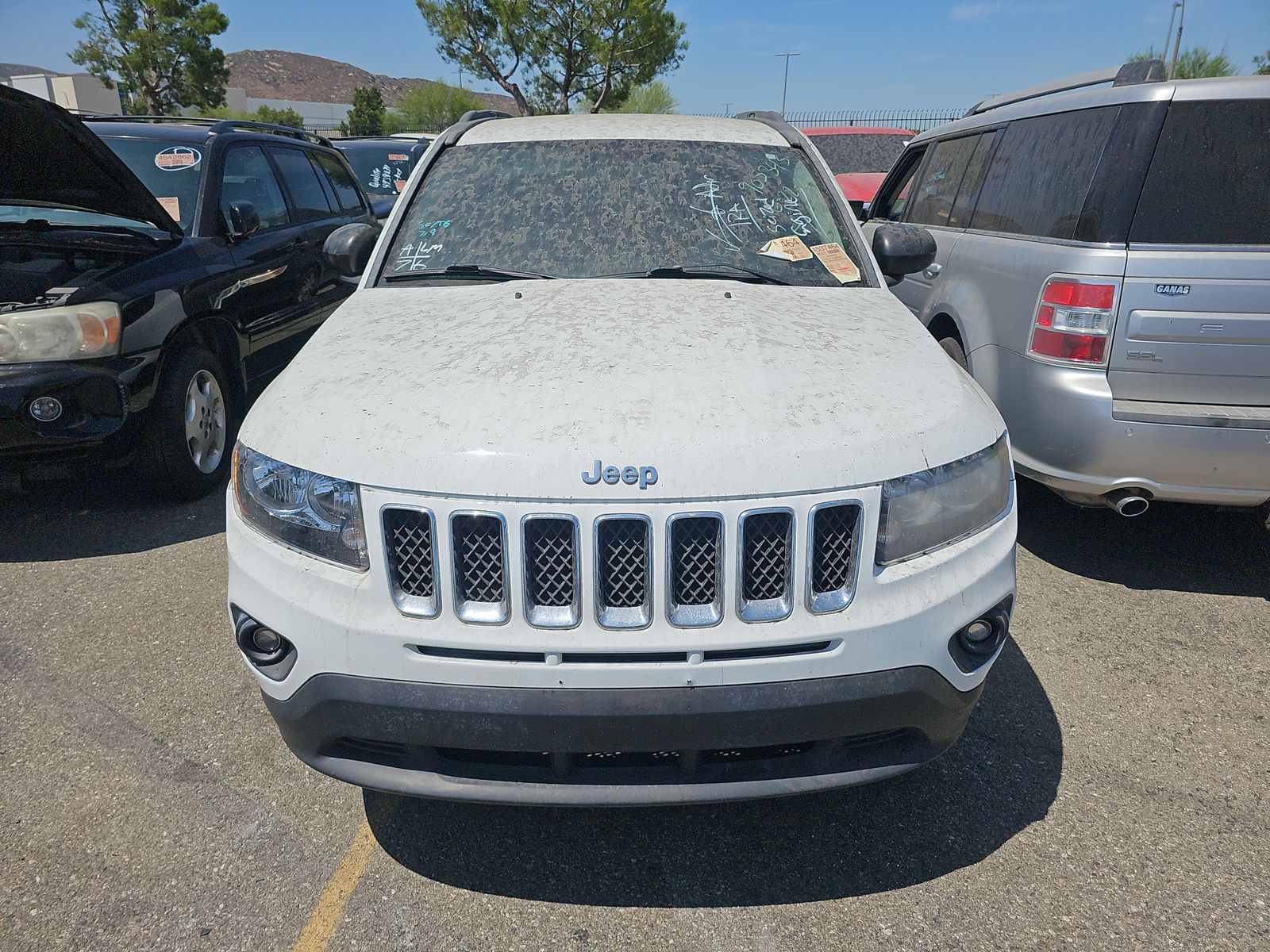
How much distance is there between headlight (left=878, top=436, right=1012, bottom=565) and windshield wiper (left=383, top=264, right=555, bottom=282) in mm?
1464

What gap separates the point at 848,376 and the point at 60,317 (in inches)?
135

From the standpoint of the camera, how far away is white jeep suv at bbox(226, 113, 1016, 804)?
178 cm

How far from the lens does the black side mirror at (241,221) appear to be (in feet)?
16.0

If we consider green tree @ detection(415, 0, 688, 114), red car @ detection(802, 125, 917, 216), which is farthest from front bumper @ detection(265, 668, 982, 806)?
green tree @ detection(415, 0, 688, 114)

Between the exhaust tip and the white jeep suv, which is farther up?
the white jeep suv

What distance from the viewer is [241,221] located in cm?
488

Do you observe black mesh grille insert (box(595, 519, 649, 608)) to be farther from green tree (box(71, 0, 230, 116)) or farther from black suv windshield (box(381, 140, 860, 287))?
green tree (box(71, 0, 230, 116))

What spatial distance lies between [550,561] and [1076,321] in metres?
2.72

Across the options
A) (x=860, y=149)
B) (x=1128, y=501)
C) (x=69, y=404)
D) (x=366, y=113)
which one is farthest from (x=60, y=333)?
(x=366, y=113)

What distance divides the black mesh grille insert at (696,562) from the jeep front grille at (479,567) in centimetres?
36

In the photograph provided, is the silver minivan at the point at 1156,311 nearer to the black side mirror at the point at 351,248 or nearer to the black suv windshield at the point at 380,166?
the black side mirror at the point at 351,248

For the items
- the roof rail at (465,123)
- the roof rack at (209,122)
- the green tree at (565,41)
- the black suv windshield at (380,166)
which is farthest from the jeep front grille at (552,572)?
the green tree at (565,41)

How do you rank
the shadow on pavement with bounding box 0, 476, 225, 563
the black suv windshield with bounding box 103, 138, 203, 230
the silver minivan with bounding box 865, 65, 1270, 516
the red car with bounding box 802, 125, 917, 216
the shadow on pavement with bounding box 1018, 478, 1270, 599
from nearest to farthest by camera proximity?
the silver minivan with bounding box 865, 65, 1270, 516 → the shadow on pavement with bounding box 1018, 478, 1270, 599 → the shadow on pavement with bounding box 0, 476, 225, 563 → the black suv windshield with bounding box 103, 138, 203, 230 → the red car with bounding box 802, 125, 917, 216

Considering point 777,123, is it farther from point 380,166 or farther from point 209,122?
point 380,166
